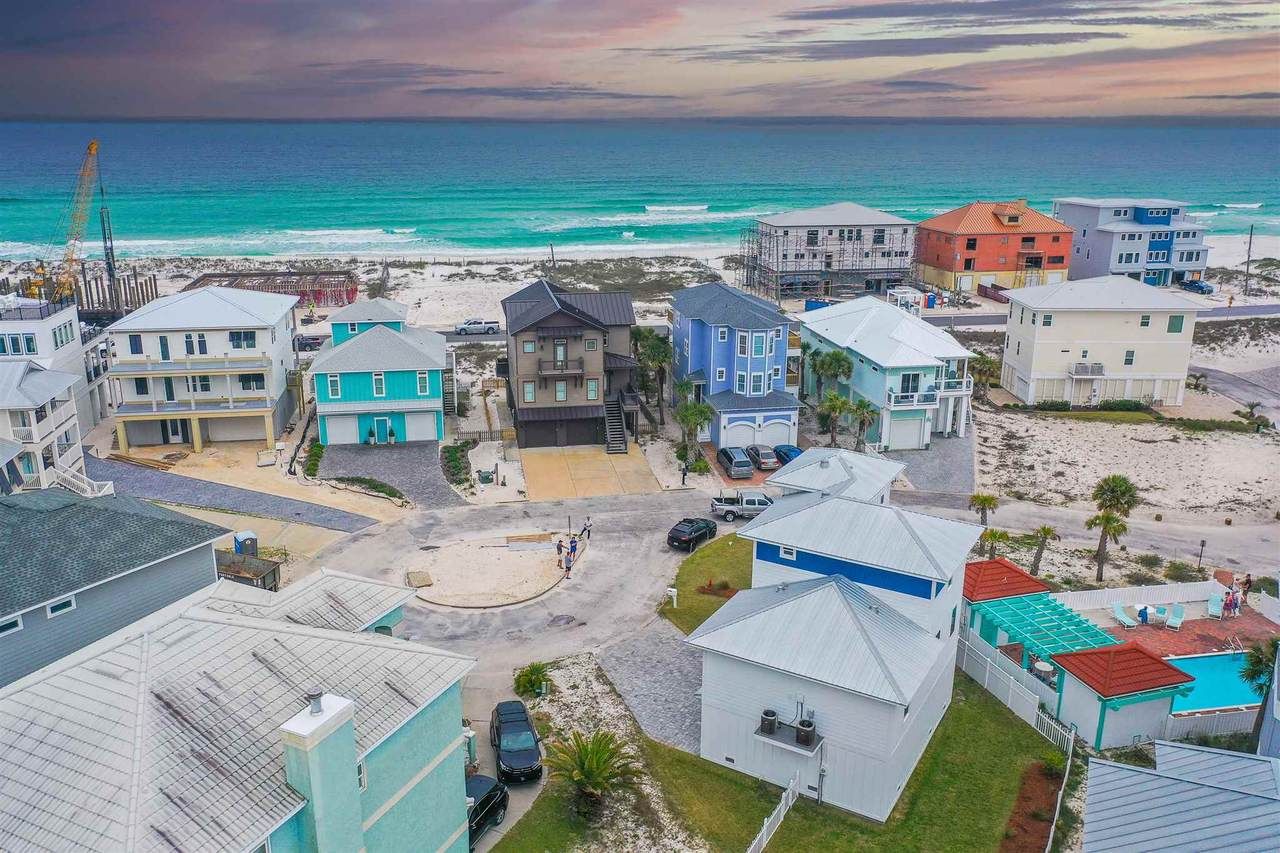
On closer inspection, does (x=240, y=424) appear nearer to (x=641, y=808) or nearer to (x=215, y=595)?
(x=215, y=595)

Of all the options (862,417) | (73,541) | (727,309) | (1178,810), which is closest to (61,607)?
(73,541)

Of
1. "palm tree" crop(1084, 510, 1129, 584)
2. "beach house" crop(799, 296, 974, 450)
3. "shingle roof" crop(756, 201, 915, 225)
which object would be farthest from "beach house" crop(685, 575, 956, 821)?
"shingle roof" crop(756, 201, 915, 225)

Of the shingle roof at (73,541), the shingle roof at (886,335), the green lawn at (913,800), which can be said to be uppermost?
the shingle roof at (886,335)

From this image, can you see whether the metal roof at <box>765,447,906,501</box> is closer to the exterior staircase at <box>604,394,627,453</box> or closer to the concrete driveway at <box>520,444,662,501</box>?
the concrete driveway at <box>520,444,662,501</box>

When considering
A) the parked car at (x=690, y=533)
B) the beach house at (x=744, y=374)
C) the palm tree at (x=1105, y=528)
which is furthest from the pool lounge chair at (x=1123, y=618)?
the beach house at (x=744, y=374)

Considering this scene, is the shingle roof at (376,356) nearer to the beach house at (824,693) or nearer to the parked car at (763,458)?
the parked car at (763,458)

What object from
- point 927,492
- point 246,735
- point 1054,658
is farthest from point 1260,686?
point 246,735
